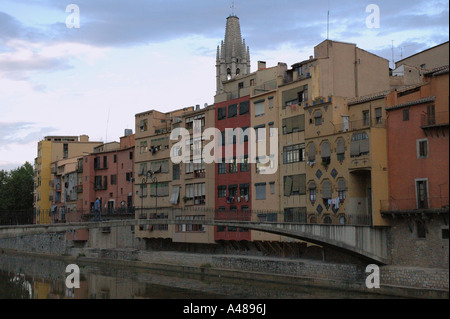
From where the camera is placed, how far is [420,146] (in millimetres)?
35125

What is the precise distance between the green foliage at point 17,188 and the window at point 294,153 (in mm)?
66944

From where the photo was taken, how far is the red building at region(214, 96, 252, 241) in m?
51.2

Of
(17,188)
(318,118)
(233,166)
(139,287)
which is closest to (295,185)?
(318,118)

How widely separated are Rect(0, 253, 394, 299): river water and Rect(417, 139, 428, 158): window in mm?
8769

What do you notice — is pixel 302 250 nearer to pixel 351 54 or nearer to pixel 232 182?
pixel 232 182

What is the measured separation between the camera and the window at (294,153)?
4528 centimetres

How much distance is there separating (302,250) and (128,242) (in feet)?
89.6

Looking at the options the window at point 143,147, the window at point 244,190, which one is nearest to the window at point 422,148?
the window at point 244,190

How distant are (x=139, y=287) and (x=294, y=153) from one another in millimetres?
15508

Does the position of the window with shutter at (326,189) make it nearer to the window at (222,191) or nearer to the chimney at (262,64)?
the window at (222,191)

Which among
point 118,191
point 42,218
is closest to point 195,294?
point 118,191

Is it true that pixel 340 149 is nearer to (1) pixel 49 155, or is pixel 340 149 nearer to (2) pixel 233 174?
(2) pixel 233 174

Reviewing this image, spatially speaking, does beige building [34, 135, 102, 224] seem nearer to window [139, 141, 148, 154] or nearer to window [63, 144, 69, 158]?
window [63, 144, 69, 158]

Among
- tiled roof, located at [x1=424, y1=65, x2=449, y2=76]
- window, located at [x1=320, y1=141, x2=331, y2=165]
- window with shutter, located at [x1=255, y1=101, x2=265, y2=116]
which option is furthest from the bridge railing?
tiled roof, located at [x1=424, y1=65, x2=449, y2=76]
